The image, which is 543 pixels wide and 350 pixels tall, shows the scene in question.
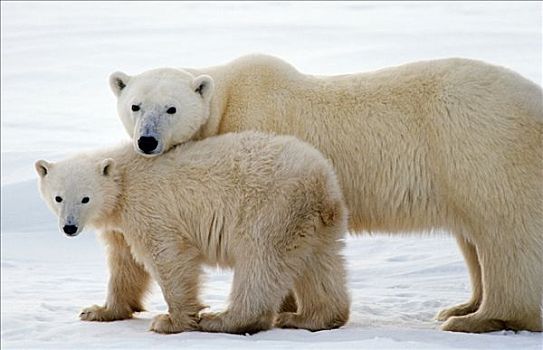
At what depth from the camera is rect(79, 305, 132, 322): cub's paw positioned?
19.7 ft

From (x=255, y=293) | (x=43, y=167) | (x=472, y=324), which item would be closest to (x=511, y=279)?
(x=472, y=324)

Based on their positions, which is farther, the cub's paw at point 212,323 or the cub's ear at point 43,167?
the cub's ear at point 43,167

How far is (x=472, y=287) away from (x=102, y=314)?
2119 millimetres

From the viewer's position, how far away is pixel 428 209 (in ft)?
18.8

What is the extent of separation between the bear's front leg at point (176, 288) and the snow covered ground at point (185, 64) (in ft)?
0.44

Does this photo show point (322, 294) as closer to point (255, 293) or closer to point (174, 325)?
point (255, 293)

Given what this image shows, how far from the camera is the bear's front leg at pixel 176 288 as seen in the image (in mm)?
5547

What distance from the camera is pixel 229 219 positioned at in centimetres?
555

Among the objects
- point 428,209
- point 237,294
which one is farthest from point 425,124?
point 237,294

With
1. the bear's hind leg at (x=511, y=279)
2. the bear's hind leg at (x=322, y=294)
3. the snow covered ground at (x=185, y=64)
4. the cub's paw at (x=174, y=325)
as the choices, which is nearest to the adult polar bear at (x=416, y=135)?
the bear's hind leg at (x=511, y=279)

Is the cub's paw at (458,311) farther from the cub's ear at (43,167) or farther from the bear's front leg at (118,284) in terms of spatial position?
the cub's ear at (43,167)

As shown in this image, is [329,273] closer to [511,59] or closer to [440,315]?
[440,315]

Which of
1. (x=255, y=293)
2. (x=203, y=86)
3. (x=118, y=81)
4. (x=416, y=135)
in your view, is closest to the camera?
(x=255, y=293)

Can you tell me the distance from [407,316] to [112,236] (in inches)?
67.6
